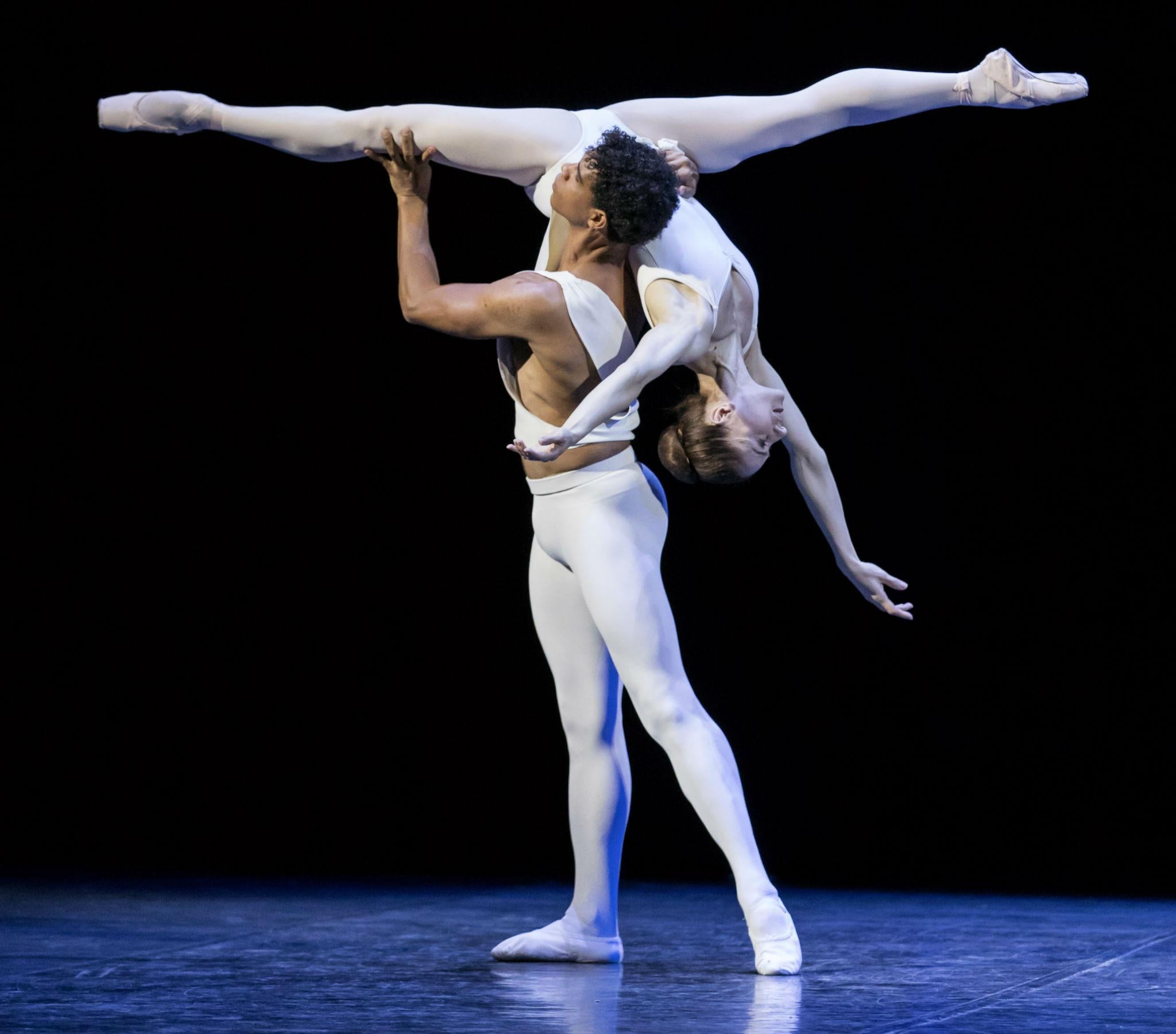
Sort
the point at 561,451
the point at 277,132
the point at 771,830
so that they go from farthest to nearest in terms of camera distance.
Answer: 1. the point at 771,830
2. the point at 277,132
3. the point at 561,451

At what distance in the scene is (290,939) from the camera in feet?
12.1

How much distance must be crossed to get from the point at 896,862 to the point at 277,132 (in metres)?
3.12

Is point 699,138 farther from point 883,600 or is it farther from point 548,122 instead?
point 883,600

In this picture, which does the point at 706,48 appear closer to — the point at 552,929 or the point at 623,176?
the point at 623,176

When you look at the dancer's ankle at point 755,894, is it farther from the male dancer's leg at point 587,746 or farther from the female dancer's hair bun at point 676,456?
the female dancer's hair bun at point 676,456

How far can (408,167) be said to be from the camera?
3.36 metres

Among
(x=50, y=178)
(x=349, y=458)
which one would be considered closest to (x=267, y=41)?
(x=50, y=178)

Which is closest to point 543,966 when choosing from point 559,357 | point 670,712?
point 670,712

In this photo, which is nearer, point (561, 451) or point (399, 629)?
point (561, 451)

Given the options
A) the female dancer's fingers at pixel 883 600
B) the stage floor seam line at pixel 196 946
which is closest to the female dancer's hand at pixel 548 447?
the female dancer's fingers at pixel 883 600

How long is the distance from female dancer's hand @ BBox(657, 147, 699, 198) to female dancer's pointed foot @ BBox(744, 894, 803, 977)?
1.39 meters

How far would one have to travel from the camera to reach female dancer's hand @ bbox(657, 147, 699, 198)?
3.51 m

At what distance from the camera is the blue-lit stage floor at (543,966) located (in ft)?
8.66

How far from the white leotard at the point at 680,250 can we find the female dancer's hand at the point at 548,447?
15.8 inches
